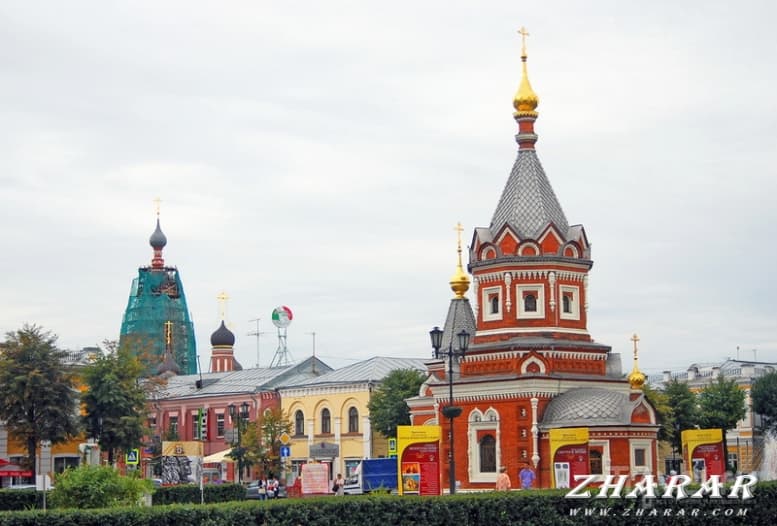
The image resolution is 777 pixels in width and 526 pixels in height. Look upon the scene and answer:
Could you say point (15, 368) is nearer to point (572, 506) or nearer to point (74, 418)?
point (74, 418)

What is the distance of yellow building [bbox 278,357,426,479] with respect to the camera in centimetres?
7612

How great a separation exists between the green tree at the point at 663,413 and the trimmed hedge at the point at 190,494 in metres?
26.3

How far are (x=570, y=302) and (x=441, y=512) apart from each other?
3022cm

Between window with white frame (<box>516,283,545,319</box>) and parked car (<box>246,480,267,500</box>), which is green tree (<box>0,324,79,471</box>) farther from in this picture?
window with white frame (<box>516,283,545,319</box>)

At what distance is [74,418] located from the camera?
58.9 metres

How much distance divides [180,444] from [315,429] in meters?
18.2

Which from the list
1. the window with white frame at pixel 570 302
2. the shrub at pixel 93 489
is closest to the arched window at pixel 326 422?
the window with white frame at pixel 570 302

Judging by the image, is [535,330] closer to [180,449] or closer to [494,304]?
[494,304]

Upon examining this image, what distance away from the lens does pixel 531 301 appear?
54.7m

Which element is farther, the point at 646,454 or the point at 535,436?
the point at 535,436

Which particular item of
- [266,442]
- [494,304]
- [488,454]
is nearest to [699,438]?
[488,454]

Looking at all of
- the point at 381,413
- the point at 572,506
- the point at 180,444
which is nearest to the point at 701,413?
the point at 381,413

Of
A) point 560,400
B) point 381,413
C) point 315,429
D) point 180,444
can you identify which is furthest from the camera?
point 315,429

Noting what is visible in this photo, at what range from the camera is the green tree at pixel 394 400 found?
2749 inches
